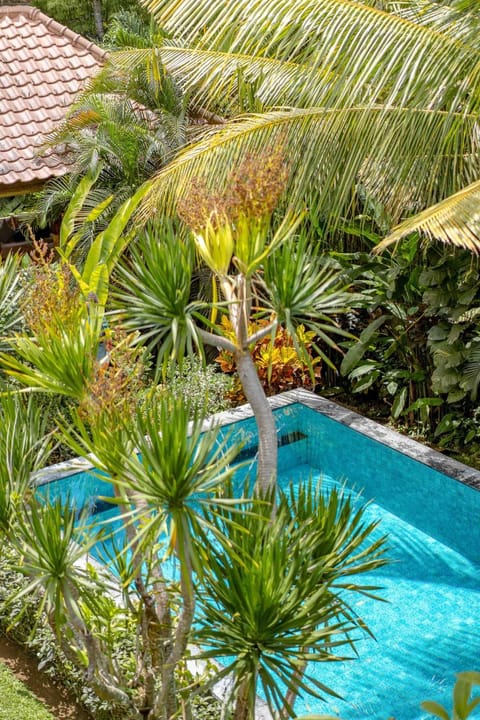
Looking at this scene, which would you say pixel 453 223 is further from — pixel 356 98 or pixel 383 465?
pixel 383 465

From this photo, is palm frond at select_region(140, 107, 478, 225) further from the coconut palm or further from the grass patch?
the grass patch

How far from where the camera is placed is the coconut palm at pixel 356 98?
6.14m

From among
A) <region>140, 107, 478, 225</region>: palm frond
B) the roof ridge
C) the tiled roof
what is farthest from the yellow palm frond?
the roof ridge

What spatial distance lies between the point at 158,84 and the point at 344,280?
8.99ft

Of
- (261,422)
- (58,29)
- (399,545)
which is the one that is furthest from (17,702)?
(58,29)

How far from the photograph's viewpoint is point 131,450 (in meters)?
3.64

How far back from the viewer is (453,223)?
505 cm

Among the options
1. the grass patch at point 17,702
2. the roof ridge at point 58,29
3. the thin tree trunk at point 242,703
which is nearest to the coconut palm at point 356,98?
the thin tree trunk at point 242,703

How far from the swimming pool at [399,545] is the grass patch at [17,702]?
4.76ft

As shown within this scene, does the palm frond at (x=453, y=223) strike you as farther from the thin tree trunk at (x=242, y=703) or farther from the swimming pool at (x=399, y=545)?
the thin tree trunk at (x=242, y=703)

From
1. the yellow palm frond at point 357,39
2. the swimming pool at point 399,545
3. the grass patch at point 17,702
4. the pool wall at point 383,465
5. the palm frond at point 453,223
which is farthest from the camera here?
the pool wall at point 383,465

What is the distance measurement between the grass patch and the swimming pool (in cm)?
145

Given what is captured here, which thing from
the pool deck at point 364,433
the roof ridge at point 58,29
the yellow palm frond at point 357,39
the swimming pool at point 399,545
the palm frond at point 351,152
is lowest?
the swimming pool at point 399,545

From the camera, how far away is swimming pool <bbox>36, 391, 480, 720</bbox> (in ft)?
18.8
